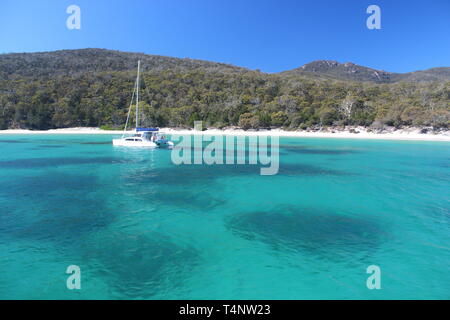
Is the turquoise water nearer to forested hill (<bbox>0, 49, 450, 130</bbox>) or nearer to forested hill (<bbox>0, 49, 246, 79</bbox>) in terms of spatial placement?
forested hill (<bbox>0, 49, 450, 130</bbox>)

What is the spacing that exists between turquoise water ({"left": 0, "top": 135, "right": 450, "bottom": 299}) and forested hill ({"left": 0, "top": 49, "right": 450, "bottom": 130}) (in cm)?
5097

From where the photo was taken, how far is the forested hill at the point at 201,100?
65625 millimetres

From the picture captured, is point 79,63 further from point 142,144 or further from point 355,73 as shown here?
point 355,73

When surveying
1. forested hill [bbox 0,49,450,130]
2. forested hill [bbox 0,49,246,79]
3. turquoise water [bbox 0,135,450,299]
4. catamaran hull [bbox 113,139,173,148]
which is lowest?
turquoise water [bbox 0,135,450,299]

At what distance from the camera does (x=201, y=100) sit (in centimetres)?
8162

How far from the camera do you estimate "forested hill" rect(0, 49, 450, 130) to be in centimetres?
6562

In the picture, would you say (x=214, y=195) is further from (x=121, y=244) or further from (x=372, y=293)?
(x=372, y=293)

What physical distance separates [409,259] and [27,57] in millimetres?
138481

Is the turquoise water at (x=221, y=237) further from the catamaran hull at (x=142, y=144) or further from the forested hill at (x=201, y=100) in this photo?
the forested hill at (x=201, y=100)

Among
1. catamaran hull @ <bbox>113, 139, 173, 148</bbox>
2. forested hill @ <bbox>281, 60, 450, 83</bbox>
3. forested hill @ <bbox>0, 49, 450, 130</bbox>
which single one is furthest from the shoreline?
forested hill @ <bbox>281, 60, 450, 83</bbox>

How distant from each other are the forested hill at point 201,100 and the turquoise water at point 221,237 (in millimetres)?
50967

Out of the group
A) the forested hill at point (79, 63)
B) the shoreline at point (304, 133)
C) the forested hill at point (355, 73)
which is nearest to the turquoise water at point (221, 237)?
the shoreline at point (304, 133)
